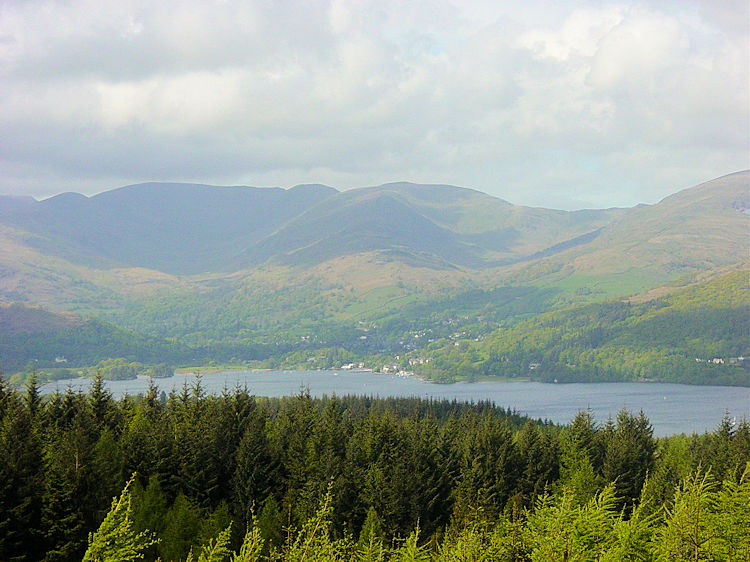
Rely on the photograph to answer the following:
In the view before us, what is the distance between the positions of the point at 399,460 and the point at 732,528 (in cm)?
2813

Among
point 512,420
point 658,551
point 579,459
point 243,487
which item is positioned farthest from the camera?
point 512,420

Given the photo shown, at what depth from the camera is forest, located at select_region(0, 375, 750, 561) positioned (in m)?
23.2

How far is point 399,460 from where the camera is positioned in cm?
5100

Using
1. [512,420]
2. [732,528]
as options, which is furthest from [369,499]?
[512,420]

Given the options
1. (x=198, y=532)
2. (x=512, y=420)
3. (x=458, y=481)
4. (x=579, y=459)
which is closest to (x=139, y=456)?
(x=198, y=532)

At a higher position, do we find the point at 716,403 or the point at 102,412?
the point at 102,412

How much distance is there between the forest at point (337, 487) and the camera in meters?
23.2

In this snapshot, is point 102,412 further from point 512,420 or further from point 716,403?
point 716,403

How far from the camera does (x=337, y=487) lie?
4434cm

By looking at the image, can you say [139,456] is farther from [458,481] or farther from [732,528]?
[732,528]

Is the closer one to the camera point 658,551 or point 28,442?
point 658,551

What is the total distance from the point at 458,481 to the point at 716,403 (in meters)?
148

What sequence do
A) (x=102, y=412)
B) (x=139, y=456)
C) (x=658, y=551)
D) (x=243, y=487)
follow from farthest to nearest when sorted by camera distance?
1. (x=102, y=412)
2. (x=243, y=487)
3. (x=139, y=456)
4. (x=658, y=551)

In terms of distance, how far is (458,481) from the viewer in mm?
54844
